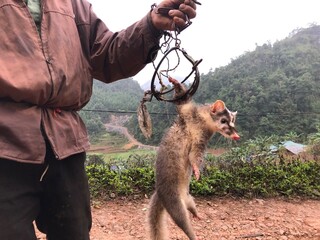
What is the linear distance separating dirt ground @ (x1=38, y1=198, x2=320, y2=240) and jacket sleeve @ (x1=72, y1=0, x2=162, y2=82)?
3087 mm

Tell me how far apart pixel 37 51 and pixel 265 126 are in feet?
42.3

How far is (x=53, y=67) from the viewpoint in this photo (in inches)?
74.0

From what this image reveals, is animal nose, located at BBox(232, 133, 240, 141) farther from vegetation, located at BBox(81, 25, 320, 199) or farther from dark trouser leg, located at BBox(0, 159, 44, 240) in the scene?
dark trouser leg, located at BBox(0, 159, 44, 240)

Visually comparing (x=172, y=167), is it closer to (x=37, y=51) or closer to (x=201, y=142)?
(x=201, y=142)

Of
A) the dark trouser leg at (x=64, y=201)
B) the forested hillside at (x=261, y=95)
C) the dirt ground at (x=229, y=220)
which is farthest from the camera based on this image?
the forested hillside at (x=261, y=95)

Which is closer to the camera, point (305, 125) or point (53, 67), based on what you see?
point (53, 67)

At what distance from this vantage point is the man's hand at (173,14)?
2.03 meters

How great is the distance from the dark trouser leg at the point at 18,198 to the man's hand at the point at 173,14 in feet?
3.45

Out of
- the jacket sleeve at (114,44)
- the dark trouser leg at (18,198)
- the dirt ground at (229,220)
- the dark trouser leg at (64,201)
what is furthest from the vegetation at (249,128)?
the dark trouser leg at (18,198)

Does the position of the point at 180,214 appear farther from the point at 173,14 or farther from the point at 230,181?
the point at 230,181

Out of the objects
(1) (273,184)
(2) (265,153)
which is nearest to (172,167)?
(1) (273,184)

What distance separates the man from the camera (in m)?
1.77

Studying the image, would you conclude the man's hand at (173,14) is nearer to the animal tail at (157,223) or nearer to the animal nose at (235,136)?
the animal nose at (235,136)

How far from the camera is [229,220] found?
5949 mm
